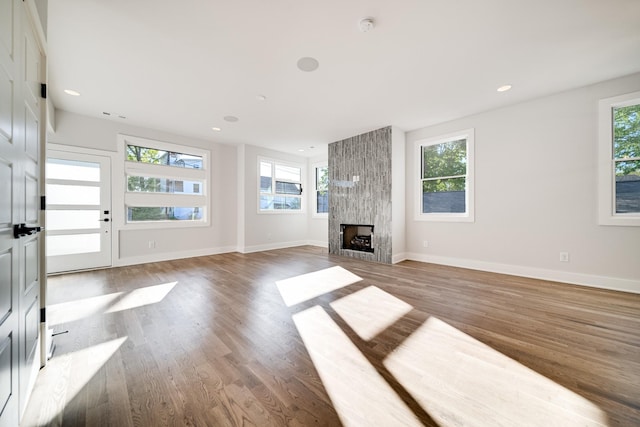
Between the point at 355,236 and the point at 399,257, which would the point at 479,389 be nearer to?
the point at 399,257

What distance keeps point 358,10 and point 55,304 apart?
436 centimetres

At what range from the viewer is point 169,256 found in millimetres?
5102

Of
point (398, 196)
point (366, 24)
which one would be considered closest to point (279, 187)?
point (398, 196)

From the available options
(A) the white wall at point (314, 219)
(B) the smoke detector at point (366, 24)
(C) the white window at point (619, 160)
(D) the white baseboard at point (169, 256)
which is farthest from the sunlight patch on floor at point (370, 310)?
(D) the white baseboard at point (169, 256)

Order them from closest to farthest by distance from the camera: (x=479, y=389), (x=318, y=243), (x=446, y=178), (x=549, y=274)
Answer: (x=479, y=389), (x=549, y=274), (x=446, y=178), (x=318, y=243)

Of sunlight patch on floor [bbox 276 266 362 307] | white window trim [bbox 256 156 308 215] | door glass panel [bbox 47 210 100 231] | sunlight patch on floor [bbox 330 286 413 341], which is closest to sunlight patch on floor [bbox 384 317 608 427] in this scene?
sunlight patch on floor [bbox 330 286 413 341]

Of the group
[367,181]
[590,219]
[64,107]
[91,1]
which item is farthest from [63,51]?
[590,219]

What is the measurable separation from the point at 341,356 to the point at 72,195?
5159mm

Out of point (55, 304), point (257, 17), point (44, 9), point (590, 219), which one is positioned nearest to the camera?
point (44, 9)

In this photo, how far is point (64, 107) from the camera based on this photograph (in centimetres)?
388

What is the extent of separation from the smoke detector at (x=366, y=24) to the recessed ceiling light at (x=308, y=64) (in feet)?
2.14

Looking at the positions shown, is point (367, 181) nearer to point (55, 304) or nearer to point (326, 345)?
point (326, 345)

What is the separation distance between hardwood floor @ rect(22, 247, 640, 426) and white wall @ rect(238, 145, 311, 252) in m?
Result: 2.90

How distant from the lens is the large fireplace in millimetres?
5395
